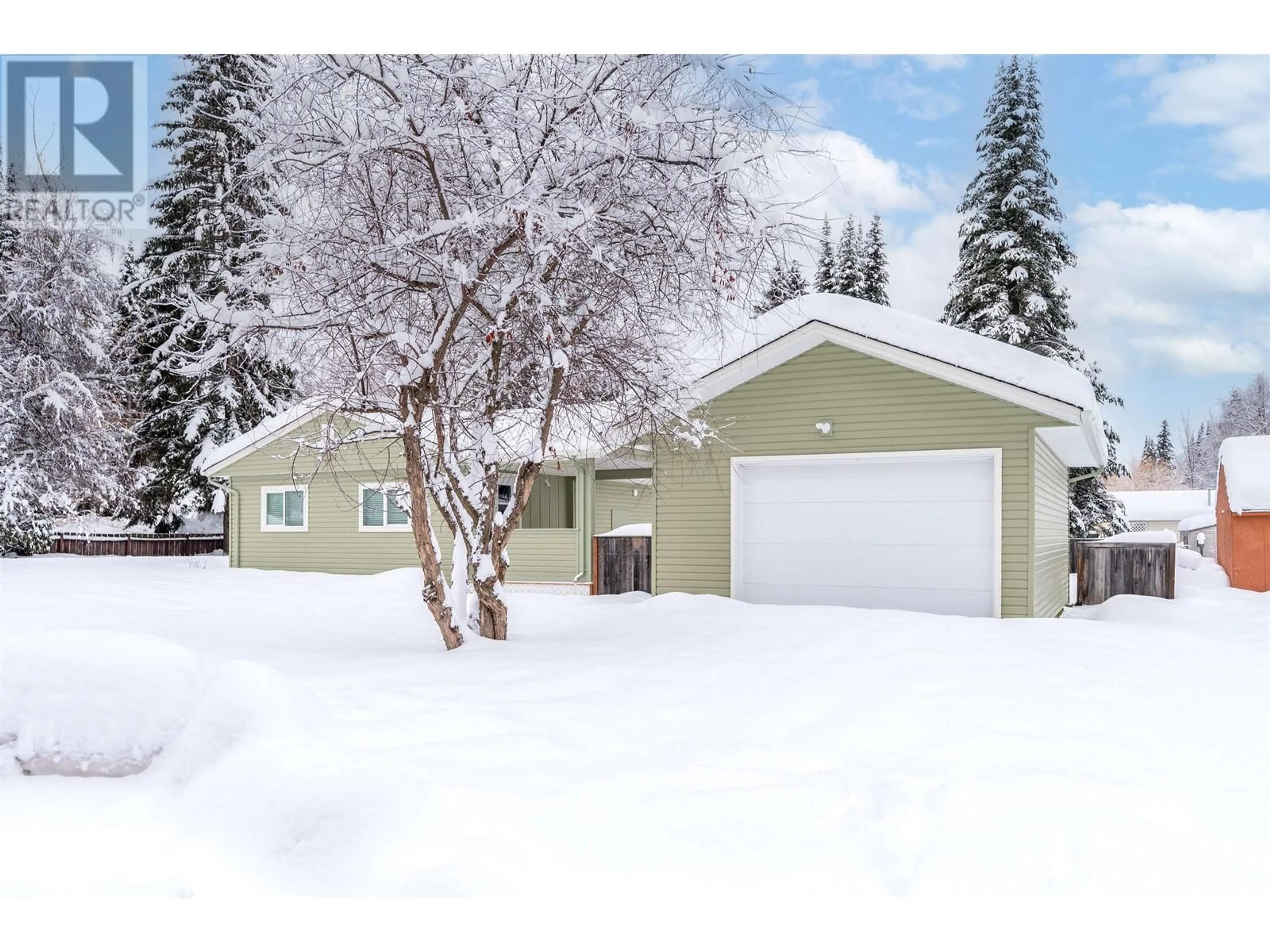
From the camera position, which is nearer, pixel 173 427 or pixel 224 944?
pixel 224 944

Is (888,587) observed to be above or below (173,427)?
below

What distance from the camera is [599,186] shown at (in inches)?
202

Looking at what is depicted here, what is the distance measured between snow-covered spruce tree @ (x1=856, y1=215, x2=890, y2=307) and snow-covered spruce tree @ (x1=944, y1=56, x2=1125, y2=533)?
15.7 feet

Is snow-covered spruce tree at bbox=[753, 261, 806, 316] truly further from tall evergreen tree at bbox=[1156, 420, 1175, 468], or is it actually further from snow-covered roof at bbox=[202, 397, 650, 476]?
tall evergreen tree at bbox=[1156, 420, 1175, 468]

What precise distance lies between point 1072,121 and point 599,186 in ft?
18.6

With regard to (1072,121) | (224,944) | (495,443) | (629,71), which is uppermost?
(1072,121)

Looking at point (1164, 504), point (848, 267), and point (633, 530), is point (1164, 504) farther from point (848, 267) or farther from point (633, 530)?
point (633, 530)

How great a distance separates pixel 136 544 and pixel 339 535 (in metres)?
7.45

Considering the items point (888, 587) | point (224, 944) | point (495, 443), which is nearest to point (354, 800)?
point (224, 944)

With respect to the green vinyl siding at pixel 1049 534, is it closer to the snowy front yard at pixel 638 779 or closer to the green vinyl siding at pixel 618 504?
the snowy front yard at pixel 638 779

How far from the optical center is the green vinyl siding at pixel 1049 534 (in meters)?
8.23
